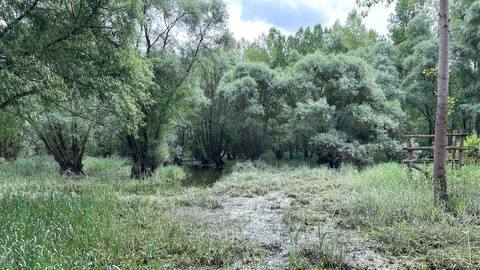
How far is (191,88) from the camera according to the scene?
12.7m

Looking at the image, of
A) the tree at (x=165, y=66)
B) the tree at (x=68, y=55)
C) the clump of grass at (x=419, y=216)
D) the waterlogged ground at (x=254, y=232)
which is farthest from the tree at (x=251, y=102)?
the clump of grass at (x=419, y=216)

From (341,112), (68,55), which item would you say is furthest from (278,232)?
(341,112)

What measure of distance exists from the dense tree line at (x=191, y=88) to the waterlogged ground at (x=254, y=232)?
2.02 metres

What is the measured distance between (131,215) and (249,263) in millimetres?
2743

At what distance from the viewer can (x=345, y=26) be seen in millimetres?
28641

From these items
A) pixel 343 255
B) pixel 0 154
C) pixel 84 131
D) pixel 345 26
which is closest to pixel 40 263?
pixel 343 255

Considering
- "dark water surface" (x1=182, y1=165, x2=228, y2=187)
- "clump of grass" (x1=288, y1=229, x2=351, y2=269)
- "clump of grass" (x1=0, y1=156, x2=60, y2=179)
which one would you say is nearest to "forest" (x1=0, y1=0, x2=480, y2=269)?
"clump of grass" (x1=288, y1=229, x2=351, y2=269)

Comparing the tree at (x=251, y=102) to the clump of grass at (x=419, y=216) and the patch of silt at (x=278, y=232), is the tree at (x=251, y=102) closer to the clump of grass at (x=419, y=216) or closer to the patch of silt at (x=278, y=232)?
the patch of silt at (x=278, y=232)

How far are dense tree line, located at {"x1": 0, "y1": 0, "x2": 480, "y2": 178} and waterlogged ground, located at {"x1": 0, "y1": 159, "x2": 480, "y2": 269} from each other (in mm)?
2016

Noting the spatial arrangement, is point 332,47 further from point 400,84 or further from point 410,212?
point 410,212

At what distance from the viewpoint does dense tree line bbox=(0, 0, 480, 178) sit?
617 centimetres

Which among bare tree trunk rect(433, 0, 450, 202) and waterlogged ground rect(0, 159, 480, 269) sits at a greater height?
bare tree trunk rect(433, 0, 450, 202)

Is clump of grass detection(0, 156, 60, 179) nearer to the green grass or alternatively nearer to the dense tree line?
the dense tree line

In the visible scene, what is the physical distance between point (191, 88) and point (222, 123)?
6021mm
